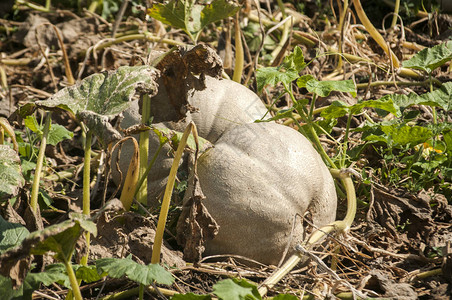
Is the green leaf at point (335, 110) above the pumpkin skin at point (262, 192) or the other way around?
above

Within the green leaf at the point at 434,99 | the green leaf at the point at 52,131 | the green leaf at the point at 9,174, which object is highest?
the green leaf at the point at 434,99

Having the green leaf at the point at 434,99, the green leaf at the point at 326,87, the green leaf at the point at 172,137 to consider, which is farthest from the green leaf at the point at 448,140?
the green leaf at the point at 172,137

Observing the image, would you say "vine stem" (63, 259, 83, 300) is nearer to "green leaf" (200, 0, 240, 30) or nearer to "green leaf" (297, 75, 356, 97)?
"green leaf" (297, 75, 356, 97)

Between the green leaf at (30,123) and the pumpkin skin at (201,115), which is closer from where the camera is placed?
the pumpkin skin at (201,115)

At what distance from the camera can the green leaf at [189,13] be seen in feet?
9.68

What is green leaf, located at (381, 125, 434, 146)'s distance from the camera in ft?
8.88

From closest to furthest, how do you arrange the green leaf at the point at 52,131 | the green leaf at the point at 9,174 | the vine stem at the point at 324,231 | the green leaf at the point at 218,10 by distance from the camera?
the green leaf at the point at 9,174 < the vine stem at the point at 324,231 < the green leaf at the point at 52,131 < the green leaf at the point at 218,10

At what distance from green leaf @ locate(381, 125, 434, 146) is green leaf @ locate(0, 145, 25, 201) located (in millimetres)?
1743

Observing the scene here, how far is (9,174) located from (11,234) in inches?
9.4

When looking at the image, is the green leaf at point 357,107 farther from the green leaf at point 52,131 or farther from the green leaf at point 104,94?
the green leaf at point 52,131

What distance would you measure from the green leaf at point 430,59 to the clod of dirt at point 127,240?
1.70m

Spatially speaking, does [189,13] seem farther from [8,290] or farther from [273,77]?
[8,290]

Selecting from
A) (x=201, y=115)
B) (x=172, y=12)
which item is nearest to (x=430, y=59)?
(x=201, y=115)

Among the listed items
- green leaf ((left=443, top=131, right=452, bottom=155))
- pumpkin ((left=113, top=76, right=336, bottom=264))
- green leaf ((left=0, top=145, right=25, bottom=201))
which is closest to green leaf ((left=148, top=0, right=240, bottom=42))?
pumpkin ((left=113, top=76, right=336, bottom=264))
